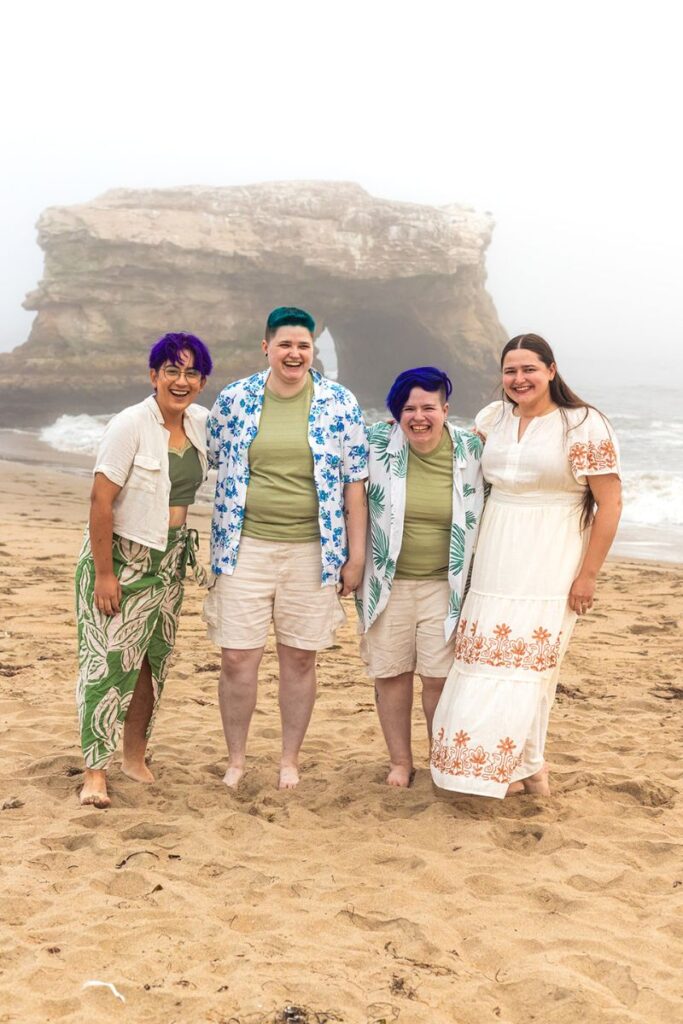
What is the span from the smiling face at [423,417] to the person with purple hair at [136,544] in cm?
75

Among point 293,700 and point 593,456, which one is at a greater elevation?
point 593,456

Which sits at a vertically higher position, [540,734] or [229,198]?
[229,198]

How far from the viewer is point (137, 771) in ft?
13.0

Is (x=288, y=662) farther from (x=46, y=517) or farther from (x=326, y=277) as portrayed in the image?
(x=326, y=277)

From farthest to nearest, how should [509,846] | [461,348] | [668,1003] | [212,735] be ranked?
[461,348]
[212,735]
[509,846]
[668,1003]

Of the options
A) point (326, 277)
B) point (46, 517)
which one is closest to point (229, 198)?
point (326, 277)

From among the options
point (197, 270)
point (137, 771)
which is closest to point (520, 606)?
point (137, 771)

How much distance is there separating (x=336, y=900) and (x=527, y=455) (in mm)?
1650

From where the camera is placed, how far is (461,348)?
1256 inches

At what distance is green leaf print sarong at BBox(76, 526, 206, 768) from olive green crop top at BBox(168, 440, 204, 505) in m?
0.12

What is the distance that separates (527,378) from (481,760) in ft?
4.54

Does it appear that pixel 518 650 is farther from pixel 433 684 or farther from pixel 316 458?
pixel 316 458

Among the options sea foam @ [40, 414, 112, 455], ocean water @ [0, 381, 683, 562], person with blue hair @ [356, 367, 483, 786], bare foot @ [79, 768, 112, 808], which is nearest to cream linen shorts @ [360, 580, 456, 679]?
person with blue hair @ [356, 367, 483, 786]

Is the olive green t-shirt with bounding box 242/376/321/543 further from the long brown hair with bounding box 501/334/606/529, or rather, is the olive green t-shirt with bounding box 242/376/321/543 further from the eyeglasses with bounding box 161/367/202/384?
the long brown hair with bounding box 501/334/606/529
